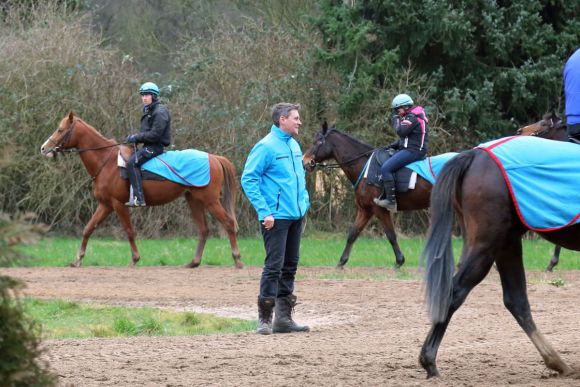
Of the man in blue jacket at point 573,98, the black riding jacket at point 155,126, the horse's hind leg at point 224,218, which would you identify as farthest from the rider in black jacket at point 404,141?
the man in blue jacket at point 573,98

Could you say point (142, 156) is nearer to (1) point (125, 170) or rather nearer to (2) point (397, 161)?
(1) point (125, 170)

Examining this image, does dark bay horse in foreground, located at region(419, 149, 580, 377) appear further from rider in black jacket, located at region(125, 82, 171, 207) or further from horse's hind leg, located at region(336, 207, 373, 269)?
rider in black jacket, located at region(125, 82, 171, 207)

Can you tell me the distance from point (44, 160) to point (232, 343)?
15133mm

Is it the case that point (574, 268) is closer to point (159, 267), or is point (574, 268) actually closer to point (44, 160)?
point (159, 267)

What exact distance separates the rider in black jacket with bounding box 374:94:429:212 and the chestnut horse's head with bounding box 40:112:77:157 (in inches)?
218

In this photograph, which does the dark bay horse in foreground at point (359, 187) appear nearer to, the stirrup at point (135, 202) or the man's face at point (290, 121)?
the stirrup at point (135, 202)

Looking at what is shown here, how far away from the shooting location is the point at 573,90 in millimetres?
8211

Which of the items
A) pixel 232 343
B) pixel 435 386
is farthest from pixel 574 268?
pixel 435 386

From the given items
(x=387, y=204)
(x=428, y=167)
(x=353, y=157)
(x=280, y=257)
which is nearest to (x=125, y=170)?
(x=353, y=157)

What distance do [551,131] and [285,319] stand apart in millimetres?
7161

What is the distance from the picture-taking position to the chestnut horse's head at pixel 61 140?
1795 cm

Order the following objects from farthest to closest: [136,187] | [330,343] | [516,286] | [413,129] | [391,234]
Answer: [136,187], [391,234], [413,129], [330,343], [516,286]

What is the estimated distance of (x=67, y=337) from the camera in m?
10.0

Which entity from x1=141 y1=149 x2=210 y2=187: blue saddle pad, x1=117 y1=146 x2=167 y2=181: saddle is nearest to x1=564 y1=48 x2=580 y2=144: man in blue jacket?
x1=141 y1=149 x2=210 y2=187: blue saddle pad
